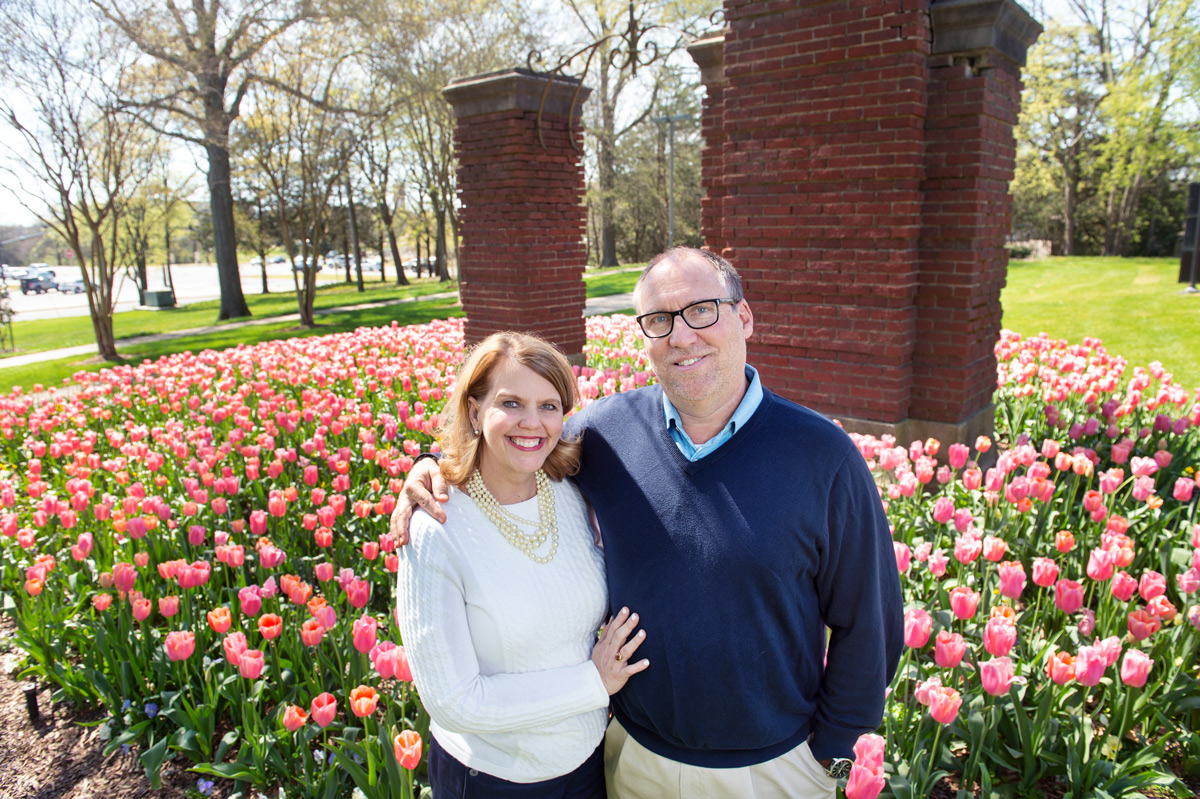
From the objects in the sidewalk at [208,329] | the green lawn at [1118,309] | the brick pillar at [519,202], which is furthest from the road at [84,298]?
the green lawn at [1118,309]

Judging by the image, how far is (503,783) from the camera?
1825 mm

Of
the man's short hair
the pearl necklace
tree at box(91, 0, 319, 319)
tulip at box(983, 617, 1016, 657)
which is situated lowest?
tulip at box(983, 617, 1016, 657)

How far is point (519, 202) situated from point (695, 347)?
19.9 feet

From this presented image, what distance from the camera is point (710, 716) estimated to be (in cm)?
180

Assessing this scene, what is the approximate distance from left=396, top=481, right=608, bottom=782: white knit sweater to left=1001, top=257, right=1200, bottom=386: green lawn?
10066 millimetres

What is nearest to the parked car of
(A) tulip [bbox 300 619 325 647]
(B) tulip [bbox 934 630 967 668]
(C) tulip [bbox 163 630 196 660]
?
(C) tulip [bbox 163 630 196 660]

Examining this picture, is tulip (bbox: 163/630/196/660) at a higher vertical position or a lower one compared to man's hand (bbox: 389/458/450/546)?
lower

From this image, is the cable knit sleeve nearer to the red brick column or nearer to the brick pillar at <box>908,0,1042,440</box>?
the red brick column

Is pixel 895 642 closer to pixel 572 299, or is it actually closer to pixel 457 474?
pixel 457 474

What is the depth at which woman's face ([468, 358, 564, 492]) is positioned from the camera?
71.8 inches

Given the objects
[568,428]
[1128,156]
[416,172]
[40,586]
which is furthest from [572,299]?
[1128,156]

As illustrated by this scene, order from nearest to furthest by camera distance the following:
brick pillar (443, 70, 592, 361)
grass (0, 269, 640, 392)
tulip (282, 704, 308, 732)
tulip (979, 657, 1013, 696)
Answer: tulip (979, 657, 1013, 696), tulip (282, 704, 308, 732), brick pillar (443, 70, 592, 361), grass (0, 269, 640, 392)

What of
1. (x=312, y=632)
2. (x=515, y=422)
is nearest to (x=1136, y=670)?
(x=515, y=422)

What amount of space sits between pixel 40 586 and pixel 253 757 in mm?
1531
